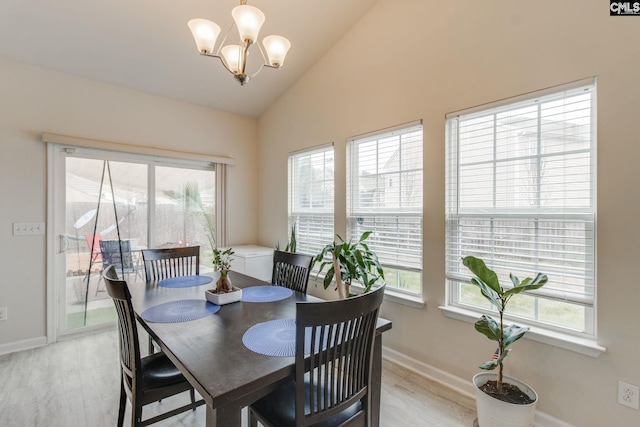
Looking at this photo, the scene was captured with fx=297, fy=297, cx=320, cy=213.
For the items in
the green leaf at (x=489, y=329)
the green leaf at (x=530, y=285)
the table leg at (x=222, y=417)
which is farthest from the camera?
the green leaf at (x=489, y=329)

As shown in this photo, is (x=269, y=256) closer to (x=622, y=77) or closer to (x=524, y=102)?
(x=524, y=102)

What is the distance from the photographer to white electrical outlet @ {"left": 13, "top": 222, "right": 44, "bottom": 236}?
2830mm

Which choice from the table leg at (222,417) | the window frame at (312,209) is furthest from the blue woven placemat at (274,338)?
the window frame at (312,209)

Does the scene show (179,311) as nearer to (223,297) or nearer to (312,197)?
(223,297)

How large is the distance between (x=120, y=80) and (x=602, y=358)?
4654 mm

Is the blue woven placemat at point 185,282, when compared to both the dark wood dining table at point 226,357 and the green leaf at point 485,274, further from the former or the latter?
the green leaf at point 485,274

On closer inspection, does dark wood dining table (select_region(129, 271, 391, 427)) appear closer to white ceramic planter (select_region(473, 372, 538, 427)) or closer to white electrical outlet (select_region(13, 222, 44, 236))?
white ceramic planter (select_region(473, 372, 538, 427))

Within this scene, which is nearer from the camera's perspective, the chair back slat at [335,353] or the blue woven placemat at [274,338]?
the chair back slat at [335,353]

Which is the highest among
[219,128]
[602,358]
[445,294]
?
[219,128]

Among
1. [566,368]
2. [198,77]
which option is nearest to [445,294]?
[566,368]

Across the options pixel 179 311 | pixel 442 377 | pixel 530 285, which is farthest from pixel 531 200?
pixel 179 311

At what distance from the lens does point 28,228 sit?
9.46 feet

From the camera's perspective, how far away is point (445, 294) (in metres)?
2.34

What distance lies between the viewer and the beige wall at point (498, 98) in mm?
1612
